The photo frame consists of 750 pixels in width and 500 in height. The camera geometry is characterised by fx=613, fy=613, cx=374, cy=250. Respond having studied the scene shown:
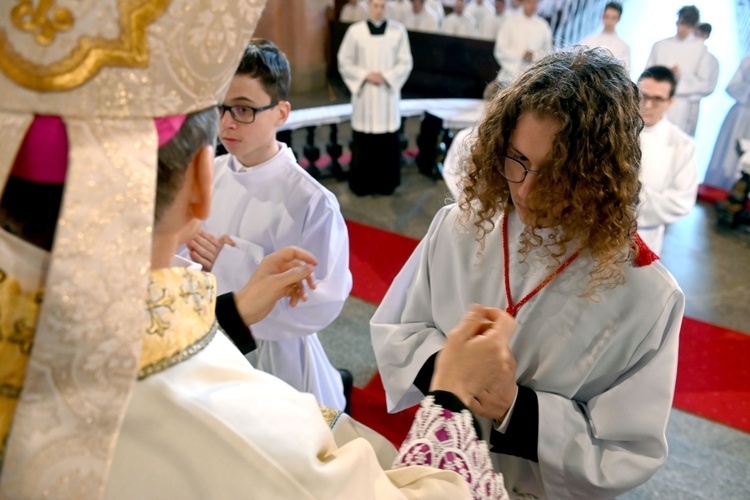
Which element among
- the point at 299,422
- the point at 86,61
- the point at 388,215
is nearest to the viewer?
the point at 86,61

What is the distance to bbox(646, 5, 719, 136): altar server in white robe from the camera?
659 centimetres

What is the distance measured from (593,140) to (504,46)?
685 centimetres

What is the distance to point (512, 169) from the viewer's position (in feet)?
5.12

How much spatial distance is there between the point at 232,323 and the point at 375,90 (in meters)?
5.06

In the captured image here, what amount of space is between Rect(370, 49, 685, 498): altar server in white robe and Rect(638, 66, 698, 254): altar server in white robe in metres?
2.63

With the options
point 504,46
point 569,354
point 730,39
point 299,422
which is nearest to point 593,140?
point 569,354

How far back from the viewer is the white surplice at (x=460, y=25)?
988cm

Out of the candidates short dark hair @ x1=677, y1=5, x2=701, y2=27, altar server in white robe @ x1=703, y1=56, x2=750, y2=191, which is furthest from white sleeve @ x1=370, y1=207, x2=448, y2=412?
short dark hair @ x1=677, y1=5, x2=701, y2=27

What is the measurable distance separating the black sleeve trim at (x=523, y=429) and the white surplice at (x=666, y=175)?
111 inches

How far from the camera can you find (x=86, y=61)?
0.70 meters

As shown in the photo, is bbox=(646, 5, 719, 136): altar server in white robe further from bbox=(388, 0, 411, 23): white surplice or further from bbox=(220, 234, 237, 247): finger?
bbox=(220, 234, 237, 247): finger

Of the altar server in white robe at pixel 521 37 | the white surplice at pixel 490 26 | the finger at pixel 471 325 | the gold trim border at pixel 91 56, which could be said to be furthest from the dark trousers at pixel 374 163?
the gold trim border at pixel 91 56

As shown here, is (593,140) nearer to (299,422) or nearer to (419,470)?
(419,470)

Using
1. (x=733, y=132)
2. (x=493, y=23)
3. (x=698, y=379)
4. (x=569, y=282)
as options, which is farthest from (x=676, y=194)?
(x=493, y=23)
